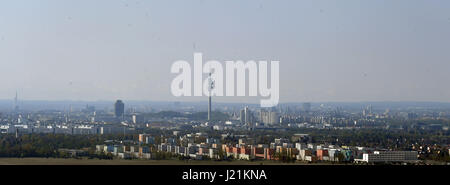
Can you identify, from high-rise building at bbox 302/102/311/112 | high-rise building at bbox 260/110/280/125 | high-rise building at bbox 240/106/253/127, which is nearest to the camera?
high-rise building at bbox 240/106/253/127

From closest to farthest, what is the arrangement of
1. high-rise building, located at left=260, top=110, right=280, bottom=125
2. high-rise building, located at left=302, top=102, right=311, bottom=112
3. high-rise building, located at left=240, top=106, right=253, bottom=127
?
high-rise building, located at left=240, top=106, right=253, bottom=127
high-rise building, located at left=260, top=110, right=280, bottom=125
high-rise building, located at left=302, top=102, right=311, bottom=112

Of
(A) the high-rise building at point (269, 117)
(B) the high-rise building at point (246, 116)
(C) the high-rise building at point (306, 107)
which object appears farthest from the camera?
(C) the high-rise building at point (306, 107)

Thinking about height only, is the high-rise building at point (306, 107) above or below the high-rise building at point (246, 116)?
above

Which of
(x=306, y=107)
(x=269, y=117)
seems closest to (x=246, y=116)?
(x=269, y=117)

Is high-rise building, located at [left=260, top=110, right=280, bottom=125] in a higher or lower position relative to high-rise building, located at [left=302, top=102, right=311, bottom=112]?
lower

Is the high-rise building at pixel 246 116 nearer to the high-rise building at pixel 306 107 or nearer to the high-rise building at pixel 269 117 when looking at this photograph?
the high-rise building at pixel 269 117

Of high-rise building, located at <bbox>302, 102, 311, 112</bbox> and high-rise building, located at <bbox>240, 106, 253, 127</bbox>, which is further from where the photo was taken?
high-rise building, located at <bbox>302, 102, 311, 112</bbox>

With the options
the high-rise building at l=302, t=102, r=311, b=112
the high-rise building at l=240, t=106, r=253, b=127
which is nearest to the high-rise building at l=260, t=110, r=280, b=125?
the high-rise building at l=240, t=106, r=253, b=127

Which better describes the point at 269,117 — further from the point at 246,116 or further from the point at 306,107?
the point at 306,107

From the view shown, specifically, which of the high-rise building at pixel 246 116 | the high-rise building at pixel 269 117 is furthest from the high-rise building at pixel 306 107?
the high-rise building at pixel 246 116

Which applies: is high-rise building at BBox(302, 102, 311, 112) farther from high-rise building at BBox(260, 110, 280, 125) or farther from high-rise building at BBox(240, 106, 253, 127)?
high-rise building at BBox(240, 106, 253, 127)
